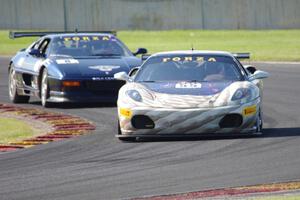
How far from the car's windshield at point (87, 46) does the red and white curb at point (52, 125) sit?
1228 millimetres

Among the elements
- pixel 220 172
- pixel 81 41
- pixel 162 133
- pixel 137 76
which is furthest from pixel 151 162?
pixel 81 41

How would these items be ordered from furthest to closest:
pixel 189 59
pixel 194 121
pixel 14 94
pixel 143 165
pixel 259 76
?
pixel 14 94 → pixel 189 59 → pixel 259 76 → pixel 194 121 → pixel 143 165

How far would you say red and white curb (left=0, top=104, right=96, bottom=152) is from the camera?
43.5 feet

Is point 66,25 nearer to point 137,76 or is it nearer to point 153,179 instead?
point 137,76

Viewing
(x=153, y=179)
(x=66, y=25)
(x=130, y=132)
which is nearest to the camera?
(x=153, y=179)

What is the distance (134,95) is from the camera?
12992 millimetres

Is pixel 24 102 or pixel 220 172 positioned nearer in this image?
pixel 220 172

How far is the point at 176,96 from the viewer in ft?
42.0

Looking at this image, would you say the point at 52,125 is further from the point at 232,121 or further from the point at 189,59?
the point at 232,121

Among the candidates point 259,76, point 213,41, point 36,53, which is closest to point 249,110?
point 259,76

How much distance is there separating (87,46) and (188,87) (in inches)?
236

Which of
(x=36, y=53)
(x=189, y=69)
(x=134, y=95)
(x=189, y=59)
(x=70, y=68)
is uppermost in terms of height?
(x=189, y=59)

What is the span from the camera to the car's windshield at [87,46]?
1866 cm

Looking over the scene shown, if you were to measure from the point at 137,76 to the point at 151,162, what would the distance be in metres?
3.23
